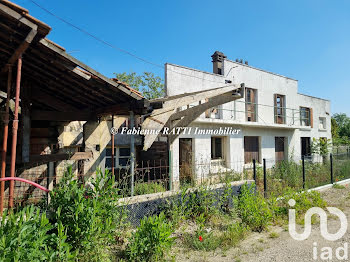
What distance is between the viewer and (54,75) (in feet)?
15.6

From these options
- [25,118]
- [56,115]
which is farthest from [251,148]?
[25,118]

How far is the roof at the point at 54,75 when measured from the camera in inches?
133

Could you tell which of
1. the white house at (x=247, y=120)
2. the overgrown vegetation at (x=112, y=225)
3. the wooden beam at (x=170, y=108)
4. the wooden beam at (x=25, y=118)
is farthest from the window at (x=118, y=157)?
the wooden beam at (x=25, y=118)

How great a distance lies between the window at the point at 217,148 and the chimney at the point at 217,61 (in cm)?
370

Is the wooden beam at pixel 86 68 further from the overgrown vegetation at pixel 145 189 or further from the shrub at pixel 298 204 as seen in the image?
the shrub at pixel 298 204

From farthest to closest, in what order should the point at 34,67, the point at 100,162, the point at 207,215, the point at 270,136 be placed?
the point at 270,136, the point at 100,162, the point at 207,215, the point at 34,67

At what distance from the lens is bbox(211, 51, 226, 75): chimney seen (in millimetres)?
12895

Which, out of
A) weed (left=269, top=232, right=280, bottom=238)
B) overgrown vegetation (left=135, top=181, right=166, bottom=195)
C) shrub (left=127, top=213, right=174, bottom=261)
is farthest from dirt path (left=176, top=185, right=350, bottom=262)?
overgrown vegetation (left=135, top=181, right=166, bottom=195)

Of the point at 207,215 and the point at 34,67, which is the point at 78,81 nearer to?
the point at 34,67

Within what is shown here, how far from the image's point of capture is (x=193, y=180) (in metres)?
6.28

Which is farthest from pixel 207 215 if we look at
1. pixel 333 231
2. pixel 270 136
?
pixel 270 136

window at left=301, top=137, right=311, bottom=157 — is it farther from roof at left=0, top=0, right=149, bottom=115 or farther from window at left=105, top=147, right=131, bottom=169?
roof at left=0, top=0, right=149, bottom=115

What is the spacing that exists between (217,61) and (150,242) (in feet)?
36.8

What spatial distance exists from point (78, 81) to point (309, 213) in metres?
6.48
